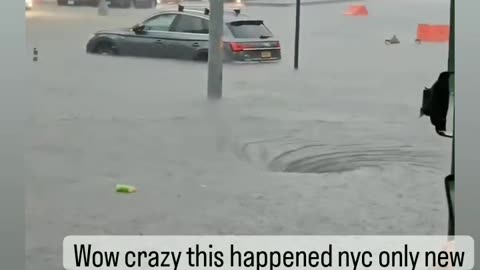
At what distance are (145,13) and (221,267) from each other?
48.4ft

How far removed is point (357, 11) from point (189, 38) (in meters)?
11.8

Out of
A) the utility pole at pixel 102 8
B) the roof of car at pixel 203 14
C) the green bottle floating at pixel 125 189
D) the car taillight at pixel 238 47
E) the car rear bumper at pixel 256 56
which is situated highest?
the utility pole at pixel 102 8

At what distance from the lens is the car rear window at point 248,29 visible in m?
13.0

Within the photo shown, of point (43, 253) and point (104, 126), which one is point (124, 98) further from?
point (43, 253)

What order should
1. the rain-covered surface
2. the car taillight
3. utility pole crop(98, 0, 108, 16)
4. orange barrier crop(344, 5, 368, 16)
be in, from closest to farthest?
the rain-covered surface → the car taillight → utility pole crop(98, 0, 108, 16) → orange barrier crop(344, 5, 368, 16)

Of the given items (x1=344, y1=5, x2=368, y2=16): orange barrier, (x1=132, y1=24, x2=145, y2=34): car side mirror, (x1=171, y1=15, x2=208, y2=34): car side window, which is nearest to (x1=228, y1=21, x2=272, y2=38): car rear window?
(x1=171, y1=15, x2=208, y2=34): car side window

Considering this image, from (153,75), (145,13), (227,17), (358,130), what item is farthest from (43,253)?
(145,13)

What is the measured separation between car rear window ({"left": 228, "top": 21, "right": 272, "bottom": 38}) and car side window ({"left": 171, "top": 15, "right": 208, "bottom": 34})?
0.44m

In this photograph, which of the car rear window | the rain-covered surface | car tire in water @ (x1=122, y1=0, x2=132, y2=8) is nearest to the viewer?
the rain-covered surface

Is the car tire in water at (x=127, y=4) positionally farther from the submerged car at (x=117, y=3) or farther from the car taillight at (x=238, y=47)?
the car taillight at (x=238, y=47)

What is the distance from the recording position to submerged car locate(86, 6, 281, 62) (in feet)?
42.4

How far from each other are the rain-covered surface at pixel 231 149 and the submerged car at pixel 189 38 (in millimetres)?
202

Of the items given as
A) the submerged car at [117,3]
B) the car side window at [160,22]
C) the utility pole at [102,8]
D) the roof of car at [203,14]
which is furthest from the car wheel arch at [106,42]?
the utility pole at [102,8]

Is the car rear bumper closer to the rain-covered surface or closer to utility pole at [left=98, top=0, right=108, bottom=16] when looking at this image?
the rain-covered surface
